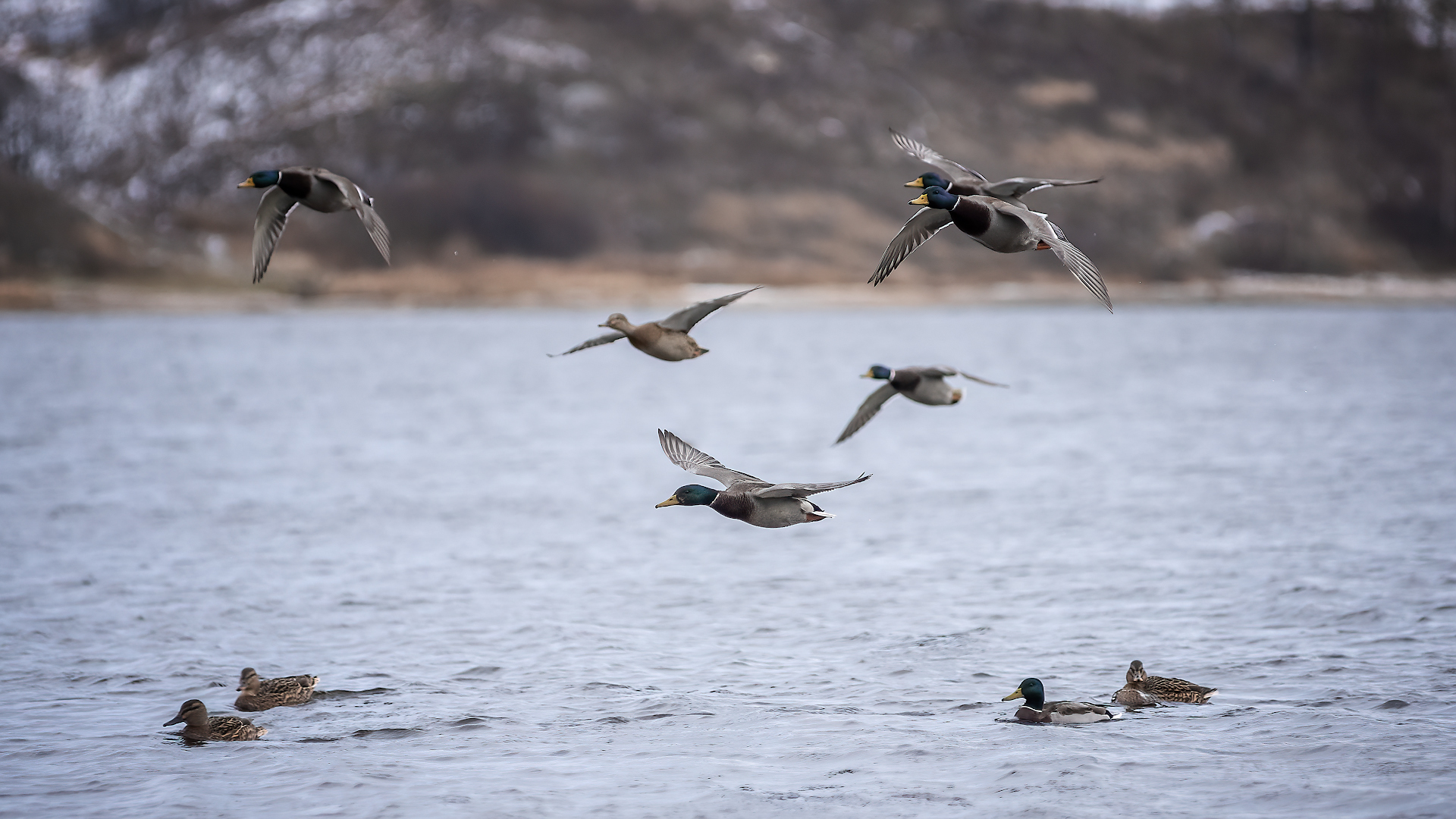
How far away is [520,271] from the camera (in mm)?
175500

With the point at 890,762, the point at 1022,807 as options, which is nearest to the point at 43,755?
Answer: the point at 890,762

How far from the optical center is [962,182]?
49.9 feet

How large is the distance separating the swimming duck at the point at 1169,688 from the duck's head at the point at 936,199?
21.2 feet

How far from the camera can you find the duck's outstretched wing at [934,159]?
15.4 meters

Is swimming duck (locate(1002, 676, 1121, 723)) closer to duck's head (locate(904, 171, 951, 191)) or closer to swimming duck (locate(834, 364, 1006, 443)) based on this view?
swimming duck (locate(834, 364, 1006, 443))

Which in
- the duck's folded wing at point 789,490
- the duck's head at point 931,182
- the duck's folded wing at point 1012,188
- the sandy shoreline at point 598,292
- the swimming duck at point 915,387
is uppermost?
the sandy shoreline at point 598,292

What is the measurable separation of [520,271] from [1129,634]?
519 feet

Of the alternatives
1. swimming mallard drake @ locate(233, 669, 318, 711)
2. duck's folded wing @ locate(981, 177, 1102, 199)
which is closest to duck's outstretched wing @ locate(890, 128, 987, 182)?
duck's folded wing @ locate(981, 177, 1102, 199)

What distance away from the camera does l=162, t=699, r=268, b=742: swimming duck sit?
16.6 meters

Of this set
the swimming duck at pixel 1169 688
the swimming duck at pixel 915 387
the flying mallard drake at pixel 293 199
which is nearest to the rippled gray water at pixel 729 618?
the swimming duck at pixel 1169 688

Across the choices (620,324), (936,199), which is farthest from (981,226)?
(620,324)

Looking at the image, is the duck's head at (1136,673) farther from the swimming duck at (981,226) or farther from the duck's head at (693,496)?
the duck's head at (693,496)

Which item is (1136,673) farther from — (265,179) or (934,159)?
(265,179)

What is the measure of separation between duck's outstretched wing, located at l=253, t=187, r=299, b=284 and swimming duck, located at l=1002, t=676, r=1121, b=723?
9115 millimetres
